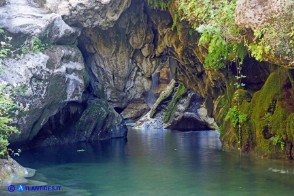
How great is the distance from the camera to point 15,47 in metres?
15.6

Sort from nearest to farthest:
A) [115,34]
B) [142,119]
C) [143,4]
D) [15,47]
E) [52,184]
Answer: [52,184]
[15,47]
[143,4]
[115,34]
[142,119]

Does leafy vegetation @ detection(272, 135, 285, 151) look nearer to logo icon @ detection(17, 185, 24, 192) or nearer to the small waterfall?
logo icon @ detection(17, 185, 24, 192)

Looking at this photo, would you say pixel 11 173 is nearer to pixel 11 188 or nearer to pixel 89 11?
pixel 11 188

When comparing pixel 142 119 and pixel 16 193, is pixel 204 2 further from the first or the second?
pixel 142 119

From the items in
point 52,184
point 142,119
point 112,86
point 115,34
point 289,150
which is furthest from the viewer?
point 142,119

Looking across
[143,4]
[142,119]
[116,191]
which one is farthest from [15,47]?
[142,119]

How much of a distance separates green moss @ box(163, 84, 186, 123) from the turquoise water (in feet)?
50.0

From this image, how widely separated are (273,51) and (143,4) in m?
11.1

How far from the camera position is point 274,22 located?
27.0ft

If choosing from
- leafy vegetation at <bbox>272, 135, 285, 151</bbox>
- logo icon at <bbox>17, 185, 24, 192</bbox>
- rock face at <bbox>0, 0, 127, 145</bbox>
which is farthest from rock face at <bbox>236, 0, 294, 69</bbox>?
rock face at <bbox>0, 0, 127, 145</bbox>

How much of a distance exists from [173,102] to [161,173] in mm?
20327

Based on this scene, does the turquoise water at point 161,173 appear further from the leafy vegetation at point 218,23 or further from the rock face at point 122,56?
the rock face at point 122,56

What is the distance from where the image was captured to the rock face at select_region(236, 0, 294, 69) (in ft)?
26.5

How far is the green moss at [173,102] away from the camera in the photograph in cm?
3102
